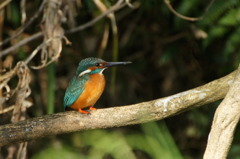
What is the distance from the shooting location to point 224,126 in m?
2.26

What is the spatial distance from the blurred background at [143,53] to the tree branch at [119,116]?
3.20 ft

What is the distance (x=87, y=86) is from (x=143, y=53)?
1634mm

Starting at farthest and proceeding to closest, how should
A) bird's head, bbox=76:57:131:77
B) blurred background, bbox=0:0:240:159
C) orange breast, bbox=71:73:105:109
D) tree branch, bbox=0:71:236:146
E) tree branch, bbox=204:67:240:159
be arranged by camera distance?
blurred background, bbox=0:0:240:159 → bird's head, bbox=76:57:131:77 → orange breast, bbox=71:73:105:109 → tree branch, bbox=0:71:236:146 → tree branch, bbox=204:67:240:159

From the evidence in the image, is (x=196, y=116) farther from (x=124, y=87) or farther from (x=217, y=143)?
(x=217, y=143)

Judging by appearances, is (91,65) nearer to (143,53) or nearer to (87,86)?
(87,86)

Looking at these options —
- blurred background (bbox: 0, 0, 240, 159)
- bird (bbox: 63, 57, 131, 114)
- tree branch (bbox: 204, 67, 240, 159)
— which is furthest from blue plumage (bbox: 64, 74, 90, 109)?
tree branch (bbox: 204, 67, 240, 159)

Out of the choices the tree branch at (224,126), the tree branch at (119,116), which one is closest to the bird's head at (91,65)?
the tree branch at (119,116)

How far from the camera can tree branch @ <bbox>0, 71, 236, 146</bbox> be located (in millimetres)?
2586

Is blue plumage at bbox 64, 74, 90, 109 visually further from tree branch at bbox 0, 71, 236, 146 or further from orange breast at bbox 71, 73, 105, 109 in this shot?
tree branch at bbox 0, 71, 236, 146

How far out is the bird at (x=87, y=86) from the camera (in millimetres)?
3576

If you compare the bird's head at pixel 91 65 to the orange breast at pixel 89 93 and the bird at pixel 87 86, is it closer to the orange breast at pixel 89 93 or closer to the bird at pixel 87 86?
the bird at pixel 87 86

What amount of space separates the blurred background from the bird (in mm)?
230

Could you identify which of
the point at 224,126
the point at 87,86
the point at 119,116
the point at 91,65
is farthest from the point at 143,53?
the point at 224,126

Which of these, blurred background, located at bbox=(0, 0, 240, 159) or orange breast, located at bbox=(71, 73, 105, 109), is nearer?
orange breast, located at bbox=(71, 73, 105, 109)
